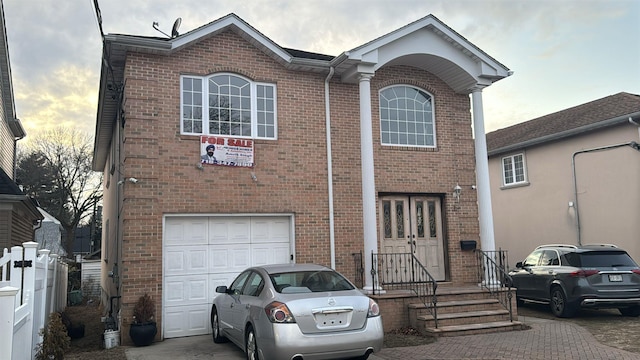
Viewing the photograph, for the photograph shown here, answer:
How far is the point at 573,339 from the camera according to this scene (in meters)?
9.15

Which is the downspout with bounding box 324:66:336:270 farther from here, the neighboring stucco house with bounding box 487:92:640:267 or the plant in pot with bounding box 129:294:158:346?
the neighboring stucco house with bounding box 487:92:640:267

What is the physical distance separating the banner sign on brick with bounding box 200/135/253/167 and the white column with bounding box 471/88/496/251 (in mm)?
5290

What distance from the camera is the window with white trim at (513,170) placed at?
2041cm

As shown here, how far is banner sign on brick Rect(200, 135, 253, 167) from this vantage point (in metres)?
10.5

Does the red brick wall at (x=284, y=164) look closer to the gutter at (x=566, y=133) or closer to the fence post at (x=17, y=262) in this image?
the fence post at (x=17, y=262)

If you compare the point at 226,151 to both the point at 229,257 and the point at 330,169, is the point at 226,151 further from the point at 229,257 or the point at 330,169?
the point at 330,169

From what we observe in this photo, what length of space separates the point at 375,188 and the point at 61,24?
26.0ft

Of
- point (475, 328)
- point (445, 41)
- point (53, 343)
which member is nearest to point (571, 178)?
point (445, 41)

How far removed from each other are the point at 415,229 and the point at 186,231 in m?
5.24

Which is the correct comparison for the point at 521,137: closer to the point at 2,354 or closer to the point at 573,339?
the point at 573,339

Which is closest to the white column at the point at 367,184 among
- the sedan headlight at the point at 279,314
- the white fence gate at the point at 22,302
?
the sedan headlight at the point at 279,314

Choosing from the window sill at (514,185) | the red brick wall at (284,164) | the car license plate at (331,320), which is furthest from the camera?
the window sill at (514,185)

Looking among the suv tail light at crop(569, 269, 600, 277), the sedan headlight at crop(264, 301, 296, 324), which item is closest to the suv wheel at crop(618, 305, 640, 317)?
the suv tail light at crop(569, 269, 600, 277)

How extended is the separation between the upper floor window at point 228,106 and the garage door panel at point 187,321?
3.51 m
